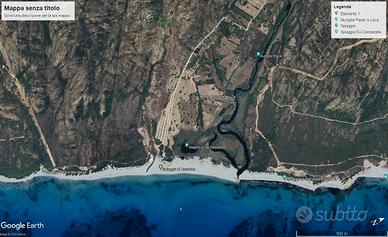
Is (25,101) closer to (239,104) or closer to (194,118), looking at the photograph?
(194,118)

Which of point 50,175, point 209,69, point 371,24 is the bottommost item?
point 50,175

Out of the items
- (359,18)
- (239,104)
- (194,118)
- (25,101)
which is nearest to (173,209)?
(194,118)

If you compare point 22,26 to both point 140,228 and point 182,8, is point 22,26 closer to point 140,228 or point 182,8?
point 182,8

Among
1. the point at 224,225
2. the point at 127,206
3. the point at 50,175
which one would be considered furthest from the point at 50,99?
the point at 224,225

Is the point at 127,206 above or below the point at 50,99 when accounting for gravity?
below

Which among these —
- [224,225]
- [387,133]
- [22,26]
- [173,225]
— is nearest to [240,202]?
[224,225]

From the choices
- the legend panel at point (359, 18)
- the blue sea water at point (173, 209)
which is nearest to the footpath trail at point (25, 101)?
the blue sea water at point (173, 209)
